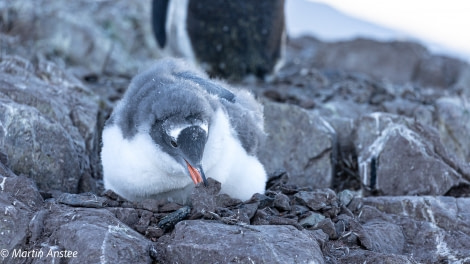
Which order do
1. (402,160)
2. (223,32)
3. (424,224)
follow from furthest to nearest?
(223,32) < (402,160) < (424,224)

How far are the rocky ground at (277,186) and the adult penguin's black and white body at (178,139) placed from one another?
12 centimetres

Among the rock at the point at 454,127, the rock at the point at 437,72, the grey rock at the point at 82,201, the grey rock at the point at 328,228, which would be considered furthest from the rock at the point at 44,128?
the rock at the point at 437,72

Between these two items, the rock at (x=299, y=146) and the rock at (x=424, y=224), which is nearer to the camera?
the rock at (x=424, y=224)

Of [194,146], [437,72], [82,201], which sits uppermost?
[194,146]

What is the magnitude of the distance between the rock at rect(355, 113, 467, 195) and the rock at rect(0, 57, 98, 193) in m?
1.84

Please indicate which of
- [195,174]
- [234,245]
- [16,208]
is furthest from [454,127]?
[16,208]

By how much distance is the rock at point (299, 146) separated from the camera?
4445mm

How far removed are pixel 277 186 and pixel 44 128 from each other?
135 centimetres

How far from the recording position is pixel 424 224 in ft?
11.2

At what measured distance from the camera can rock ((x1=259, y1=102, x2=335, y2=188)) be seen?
4445 millimetres

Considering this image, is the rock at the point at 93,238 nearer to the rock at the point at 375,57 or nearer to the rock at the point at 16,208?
the rock at the point at 16,208

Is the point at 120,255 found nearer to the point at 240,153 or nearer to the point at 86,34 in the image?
the point at 240,153

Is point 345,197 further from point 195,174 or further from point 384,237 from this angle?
point 195,174

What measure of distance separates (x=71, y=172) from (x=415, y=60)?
22.4ft
